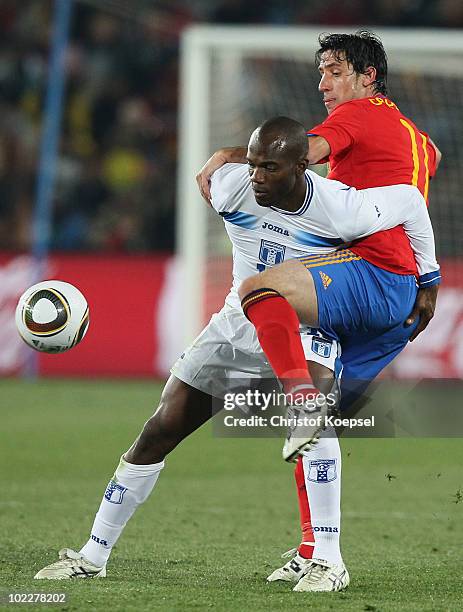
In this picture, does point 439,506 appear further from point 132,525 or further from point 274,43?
point 274,43

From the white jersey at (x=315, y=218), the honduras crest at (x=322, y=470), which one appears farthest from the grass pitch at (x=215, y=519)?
the white jersey at (x=315, y=218)

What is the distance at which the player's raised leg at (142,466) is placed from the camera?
192 inches

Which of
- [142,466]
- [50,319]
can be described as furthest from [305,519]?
[50,319]

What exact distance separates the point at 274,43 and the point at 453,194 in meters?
2.43

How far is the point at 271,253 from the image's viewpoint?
4.89m

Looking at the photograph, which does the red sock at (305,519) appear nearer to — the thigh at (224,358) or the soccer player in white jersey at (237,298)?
the soccer player in white jersey at (237,298)

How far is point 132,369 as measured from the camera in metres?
14.1

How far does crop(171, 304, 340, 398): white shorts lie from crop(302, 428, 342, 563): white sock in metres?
Answer: 0.39

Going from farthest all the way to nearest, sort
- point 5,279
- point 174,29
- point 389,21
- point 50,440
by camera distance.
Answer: point 389,21 < point 174,29 < point 5,279 < point 50,440

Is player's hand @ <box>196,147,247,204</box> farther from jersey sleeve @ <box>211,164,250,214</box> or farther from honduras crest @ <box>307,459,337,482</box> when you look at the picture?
honduras crest @ <box>307,459,337,482</box>

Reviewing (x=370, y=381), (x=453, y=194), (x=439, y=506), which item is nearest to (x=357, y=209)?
(x=370, y=381)

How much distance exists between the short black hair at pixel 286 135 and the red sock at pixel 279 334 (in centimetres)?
51

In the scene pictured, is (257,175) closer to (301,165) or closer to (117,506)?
(301,165)

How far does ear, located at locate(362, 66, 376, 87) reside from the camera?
5191mm
